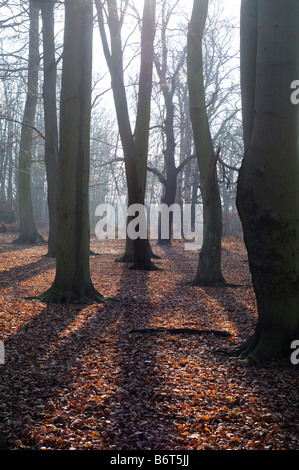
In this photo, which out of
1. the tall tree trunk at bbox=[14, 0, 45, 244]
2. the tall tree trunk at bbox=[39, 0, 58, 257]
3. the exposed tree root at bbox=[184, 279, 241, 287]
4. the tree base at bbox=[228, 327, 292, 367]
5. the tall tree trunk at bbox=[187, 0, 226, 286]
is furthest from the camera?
the tall tree trunk at bbox=[14, 0, 45, 244]

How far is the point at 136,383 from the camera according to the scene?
4180 millimetres

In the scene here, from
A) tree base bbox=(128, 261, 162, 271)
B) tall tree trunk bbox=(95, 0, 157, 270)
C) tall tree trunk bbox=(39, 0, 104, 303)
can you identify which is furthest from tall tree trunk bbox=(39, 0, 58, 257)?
tall tree trunk bbox=(39, 0, 104, 303)

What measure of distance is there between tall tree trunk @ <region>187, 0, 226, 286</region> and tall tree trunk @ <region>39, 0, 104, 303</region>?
276 centimetres

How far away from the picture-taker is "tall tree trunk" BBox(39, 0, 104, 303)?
7.55 meters

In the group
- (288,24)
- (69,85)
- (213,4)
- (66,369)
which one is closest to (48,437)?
(66,369)

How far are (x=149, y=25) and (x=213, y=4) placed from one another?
12.3 metres

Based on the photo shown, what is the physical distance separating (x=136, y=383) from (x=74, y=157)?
4.62 metres

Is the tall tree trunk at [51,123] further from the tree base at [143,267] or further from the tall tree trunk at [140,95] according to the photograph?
the tree base at [143,267]

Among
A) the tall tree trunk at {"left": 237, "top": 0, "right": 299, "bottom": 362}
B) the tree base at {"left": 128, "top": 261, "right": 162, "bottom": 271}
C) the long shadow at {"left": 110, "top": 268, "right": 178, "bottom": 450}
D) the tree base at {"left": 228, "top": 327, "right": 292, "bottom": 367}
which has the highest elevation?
the tall tree trunk at {"left": 237, "top": 0, "right": 299, "bottom": 362}

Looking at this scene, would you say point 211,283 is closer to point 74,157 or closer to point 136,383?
point 74,157

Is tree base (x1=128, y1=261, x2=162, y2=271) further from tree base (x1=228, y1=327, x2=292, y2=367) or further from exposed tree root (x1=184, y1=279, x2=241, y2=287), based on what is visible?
tree base (x1=228, y1=327, x2=292, y2=367)

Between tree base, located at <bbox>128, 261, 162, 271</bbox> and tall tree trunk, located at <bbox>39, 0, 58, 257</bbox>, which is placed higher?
tall tree trunk, located at <bbox>39, 0, 58, 257</bbox>

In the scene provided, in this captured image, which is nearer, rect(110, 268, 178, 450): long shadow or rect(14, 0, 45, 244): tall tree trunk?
rect(110, 268, 178, 450): long shadow

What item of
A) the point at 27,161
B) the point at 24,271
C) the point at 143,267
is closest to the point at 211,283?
the point at 143,267
